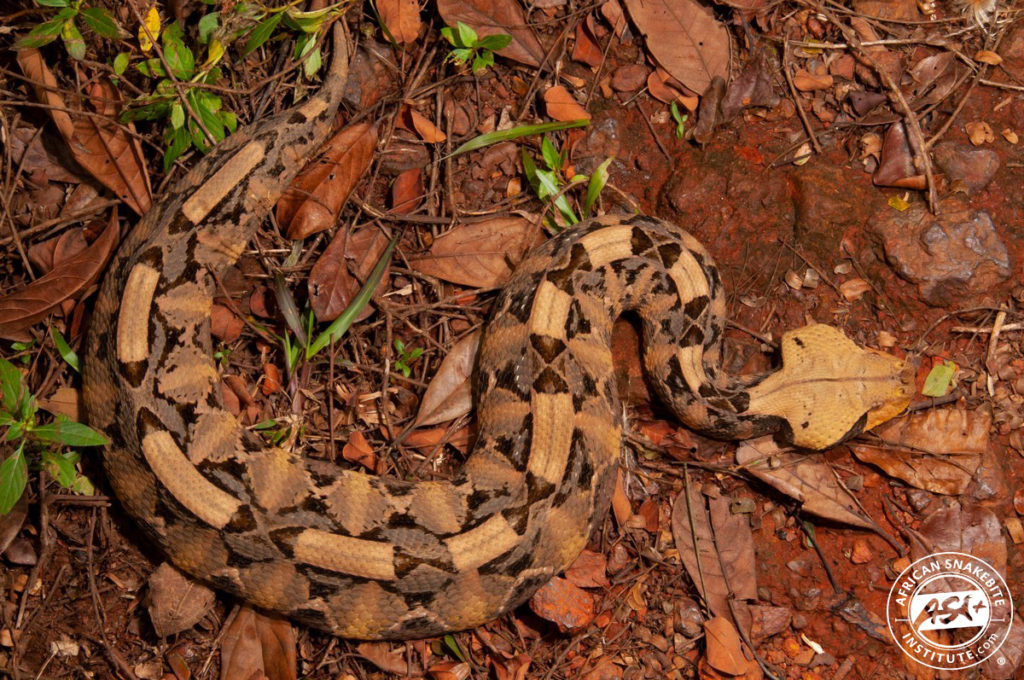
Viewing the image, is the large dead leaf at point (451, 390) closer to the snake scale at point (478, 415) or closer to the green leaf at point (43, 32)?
the snake scale at point (478, 415)

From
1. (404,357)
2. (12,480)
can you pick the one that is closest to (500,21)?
(404,357)

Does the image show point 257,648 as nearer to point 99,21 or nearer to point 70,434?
point 70,434

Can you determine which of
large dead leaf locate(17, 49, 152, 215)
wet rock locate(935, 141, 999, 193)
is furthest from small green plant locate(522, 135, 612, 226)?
large dead leaf locate(17, 49, 152, 215)

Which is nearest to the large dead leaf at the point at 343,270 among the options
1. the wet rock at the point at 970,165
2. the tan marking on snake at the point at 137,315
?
the tan marking on snake at the point at 137,315

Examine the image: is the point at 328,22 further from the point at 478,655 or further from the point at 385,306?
the point at 478,655

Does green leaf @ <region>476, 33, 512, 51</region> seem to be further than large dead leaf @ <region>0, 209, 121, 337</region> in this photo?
Yes

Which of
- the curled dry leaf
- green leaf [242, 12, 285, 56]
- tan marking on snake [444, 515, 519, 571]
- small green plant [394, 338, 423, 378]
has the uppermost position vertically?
green leaf [242, 12, 285, 56]

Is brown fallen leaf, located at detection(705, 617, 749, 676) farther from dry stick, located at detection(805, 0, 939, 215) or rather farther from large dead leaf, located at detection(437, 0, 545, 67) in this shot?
large dead leaf, located at detection(437, 0, 545, 67)
